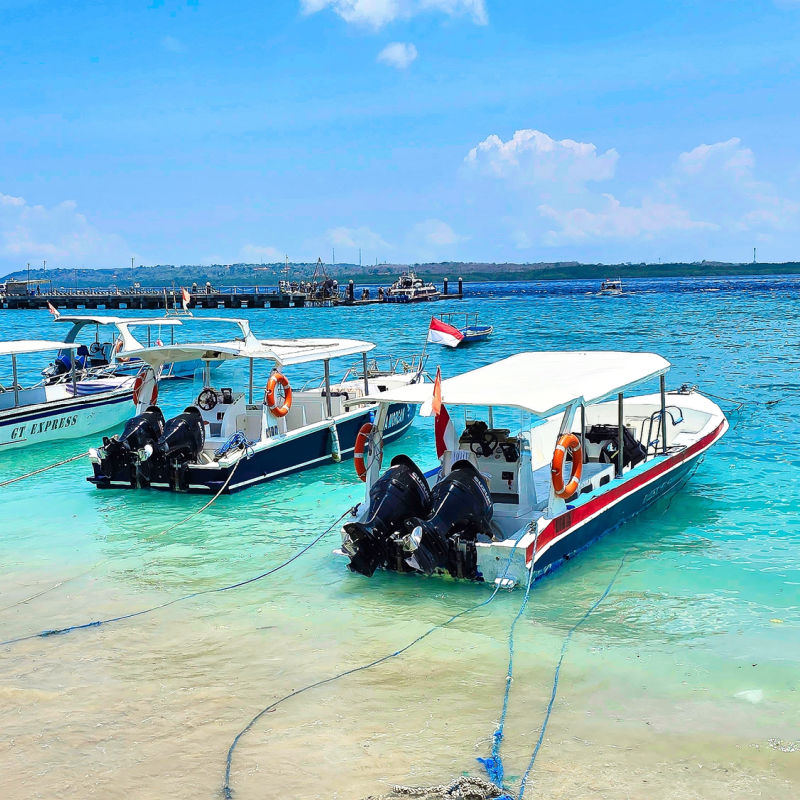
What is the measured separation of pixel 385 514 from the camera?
10.3 m

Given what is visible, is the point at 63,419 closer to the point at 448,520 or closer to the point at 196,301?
the point at 448,520

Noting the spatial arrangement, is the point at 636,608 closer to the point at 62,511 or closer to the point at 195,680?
the point at 195,680

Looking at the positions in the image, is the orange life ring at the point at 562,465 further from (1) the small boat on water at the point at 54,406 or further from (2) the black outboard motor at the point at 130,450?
(1) the small boat on water at the point at 54,406

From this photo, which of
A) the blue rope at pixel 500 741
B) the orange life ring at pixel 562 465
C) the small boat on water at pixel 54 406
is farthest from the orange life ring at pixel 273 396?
the blue rope at pixel 500 741

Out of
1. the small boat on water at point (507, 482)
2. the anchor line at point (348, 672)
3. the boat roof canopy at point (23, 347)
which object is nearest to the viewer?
the anchor line at point (348, 672)

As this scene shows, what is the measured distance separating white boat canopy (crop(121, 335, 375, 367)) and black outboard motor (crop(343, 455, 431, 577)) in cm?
635

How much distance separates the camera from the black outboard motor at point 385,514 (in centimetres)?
1016

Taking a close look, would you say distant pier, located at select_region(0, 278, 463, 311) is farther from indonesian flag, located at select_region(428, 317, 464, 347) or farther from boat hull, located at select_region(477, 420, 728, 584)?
boat hull, located at select_region(477, 420, 728, 584)

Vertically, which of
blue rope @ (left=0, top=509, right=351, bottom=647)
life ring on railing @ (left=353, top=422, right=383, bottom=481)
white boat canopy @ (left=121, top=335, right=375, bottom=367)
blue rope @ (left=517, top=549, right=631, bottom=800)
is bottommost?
blue rope @ (left=517, top=549, right=631, bottom=800)

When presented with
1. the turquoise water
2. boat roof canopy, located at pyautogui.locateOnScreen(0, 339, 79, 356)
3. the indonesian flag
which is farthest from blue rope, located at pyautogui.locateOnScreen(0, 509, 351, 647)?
boat roof canopy, located at pyautogui.locateOnScreen(0, 339, 79, 356)

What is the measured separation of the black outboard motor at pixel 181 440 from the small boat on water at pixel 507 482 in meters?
5.06

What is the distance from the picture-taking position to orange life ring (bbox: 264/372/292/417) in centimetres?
1617

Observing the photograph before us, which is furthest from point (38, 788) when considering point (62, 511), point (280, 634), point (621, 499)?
point (62, 511)

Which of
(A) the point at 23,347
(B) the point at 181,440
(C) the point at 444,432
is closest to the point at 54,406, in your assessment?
(A) the point at 23,347
